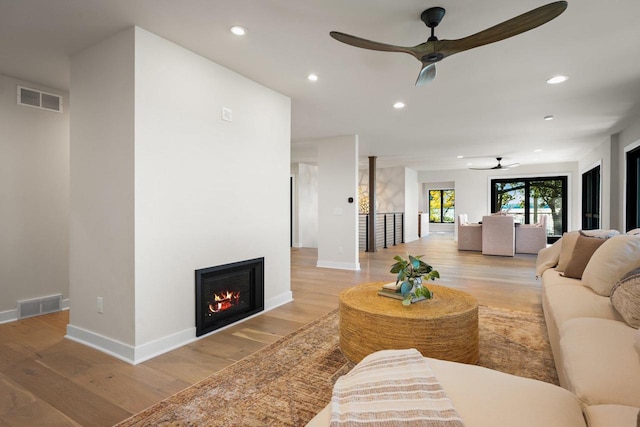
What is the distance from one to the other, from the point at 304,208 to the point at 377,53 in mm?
6616

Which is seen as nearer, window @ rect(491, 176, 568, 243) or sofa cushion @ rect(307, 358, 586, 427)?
sofa cushion @ rect(307, 358, 586, 427)

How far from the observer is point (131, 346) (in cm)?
250

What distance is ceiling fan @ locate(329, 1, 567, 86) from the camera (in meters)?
1.80

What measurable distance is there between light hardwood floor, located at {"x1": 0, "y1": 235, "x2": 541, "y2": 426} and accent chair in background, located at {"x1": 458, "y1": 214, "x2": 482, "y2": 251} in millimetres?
4297

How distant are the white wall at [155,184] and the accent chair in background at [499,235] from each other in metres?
6.67

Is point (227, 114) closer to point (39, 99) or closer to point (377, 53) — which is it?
point (377, 53)

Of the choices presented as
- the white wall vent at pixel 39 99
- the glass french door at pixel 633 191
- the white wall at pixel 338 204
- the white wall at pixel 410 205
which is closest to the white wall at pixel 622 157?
the glass french door at pixel 633 191

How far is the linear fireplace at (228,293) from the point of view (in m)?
3.00

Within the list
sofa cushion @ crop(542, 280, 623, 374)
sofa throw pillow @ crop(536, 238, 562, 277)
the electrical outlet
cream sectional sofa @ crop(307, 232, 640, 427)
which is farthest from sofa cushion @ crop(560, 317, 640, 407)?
the electrical outlet

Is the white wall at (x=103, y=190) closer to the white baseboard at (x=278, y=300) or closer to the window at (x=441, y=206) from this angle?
the white baseboard at (x=278, y=300)

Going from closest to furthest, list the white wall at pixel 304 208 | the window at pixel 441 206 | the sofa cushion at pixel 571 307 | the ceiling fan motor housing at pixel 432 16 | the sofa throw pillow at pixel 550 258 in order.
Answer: the sofa cushion at pixel 571 307
the ceiling fan motor housing at pixel 432 16
the sofa throw pillow at pixel 550 258
the white wall at pixel 304 208
the window at pixel 441 206

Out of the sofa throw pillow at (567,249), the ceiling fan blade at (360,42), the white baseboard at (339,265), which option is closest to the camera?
the ceiling fan blade at (360,42)

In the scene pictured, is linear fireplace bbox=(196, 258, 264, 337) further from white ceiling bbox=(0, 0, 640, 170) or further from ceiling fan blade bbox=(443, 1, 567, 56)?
ceiling fan blade bbox=(443, 1, 567, 56)

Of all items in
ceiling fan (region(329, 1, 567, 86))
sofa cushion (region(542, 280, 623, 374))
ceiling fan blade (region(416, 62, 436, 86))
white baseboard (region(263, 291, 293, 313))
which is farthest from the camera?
white baseboard (region(263, 291, 293, 313))
